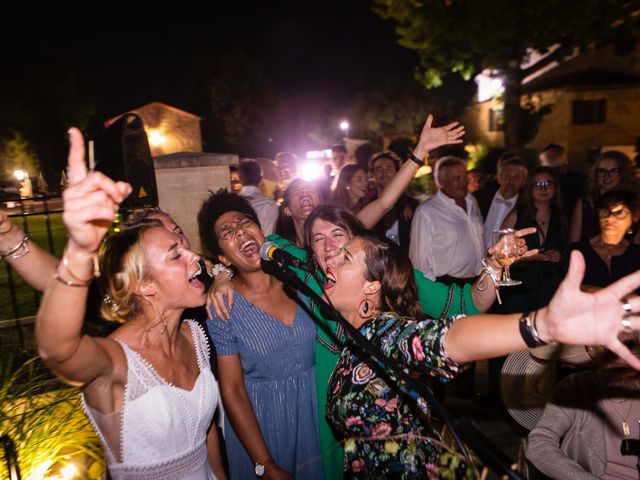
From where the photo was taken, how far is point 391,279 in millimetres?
2451

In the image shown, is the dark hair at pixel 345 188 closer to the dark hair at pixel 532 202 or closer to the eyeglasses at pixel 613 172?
the dark hair at pixel 532 202

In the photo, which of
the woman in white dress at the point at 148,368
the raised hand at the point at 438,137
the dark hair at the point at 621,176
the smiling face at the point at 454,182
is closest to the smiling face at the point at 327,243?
the woman in white dress at the point at 148,368

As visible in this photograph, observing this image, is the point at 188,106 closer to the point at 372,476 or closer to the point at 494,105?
the point at 494,105

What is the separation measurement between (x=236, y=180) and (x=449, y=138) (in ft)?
17.2

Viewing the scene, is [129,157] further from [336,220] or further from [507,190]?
[507,190]

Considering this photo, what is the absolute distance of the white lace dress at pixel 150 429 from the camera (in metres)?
2.03

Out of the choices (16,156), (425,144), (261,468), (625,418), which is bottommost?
(261,468)

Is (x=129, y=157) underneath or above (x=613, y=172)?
above

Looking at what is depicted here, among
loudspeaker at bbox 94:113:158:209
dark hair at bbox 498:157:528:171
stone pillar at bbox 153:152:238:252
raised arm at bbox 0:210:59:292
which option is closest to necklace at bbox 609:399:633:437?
raised arm at bbox 0:210:59:292

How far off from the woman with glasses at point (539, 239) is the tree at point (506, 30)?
14422 mm

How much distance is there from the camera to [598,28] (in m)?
18.0

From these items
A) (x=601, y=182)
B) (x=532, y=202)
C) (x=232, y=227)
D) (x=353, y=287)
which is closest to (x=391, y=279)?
(x=353, y=287)

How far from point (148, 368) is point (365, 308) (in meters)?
1.11

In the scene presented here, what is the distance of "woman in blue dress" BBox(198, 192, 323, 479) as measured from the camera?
105 inches
